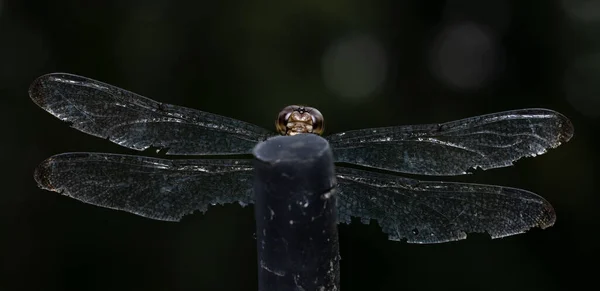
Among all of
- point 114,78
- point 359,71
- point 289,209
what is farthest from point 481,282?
point 289,209

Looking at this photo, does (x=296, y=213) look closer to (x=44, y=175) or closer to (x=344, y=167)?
(x=344, y=167)

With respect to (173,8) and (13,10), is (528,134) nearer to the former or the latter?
(173,8)

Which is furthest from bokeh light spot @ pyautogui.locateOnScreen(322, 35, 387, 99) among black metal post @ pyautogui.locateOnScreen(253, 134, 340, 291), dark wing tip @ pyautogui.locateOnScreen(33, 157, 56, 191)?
black metal post @ pyautogui.locateOnScreen(253, 134, 340, 291)

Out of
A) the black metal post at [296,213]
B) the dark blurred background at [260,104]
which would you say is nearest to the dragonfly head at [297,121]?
the black metal post at [296,213]

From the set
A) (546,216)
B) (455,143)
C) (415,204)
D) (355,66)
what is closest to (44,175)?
(415,204)

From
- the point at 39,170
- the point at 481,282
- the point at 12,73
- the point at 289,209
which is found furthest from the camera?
the point at 12,73

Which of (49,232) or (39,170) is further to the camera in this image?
(49,232)
